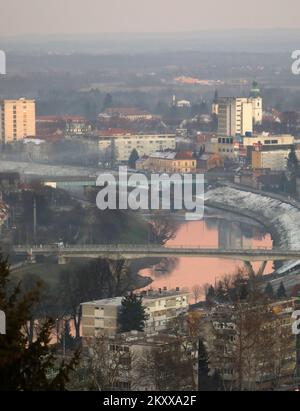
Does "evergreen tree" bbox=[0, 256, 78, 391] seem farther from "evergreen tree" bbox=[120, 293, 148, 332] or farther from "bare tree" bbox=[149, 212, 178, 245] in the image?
"bare tree" bbox=[149, 212, 178, 245]

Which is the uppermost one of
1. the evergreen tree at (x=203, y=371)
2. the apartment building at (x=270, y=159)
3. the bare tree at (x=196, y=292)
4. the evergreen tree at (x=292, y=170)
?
the apartment building at (x=270, y=159)

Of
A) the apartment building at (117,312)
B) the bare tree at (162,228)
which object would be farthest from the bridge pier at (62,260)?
the apartment building at (117,312)

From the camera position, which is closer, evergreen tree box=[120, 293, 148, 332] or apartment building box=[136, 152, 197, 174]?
evergreen tree box=[120, 293, 148, 332]

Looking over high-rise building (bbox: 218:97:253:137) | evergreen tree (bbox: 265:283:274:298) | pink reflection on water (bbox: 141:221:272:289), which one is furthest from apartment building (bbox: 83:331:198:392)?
high-rise building (bbox: 218:97:253:137)

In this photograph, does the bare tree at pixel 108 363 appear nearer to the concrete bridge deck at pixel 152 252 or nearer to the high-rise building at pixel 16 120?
the concrete bridge deck at pixel 152 252
